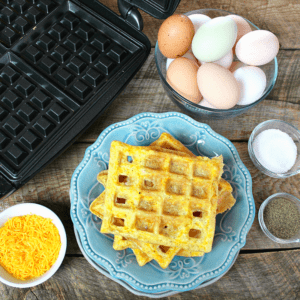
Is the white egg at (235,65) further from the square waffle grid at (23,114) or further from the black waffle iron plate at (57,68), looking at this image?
the square waffle grid at (23,114)

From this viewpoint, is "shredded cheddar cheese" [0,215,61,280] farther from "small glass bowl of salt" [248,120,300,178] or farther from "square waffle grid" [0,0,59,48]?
"small glass bowl of salt" [248,120,300,178]

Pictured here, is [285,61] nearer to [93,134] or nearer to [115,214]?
[93,134]

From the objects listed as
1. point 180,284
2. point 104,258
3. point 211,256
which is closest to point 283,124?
point 211,256

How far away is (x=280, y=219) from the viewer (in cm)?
113

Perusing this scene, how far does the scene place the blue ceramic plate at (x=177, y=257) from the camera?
973 millimetres

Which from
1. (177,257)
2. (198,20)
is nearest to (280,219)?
(177,257)

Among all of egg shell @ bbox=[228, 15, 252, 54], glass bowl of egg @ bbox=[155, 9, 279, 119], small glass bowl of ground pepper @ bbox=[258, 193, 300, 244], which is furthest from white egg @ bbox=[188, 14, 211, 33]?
small glass bowl of ground pepper @ bbox=[258, 193, 300, 244]

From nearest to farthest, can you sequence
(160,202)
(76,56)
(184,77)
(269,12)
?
(160,202) < (184,77) < (76,56) < (269,12)

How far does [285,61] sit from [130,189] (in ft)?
2.93

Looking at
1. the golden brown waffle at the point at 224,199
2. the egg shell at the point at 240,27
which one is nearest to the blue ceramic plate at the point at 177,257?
the golden brown waffle at the point at 224,199

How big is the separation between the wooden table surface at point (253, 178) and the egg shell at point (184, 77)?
185 mm

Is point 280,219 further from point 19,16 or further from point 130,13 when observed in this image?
point 19,16

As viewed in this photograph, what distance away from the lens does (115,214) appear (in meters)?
0.91

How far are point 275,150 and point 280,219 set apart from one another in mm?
265
